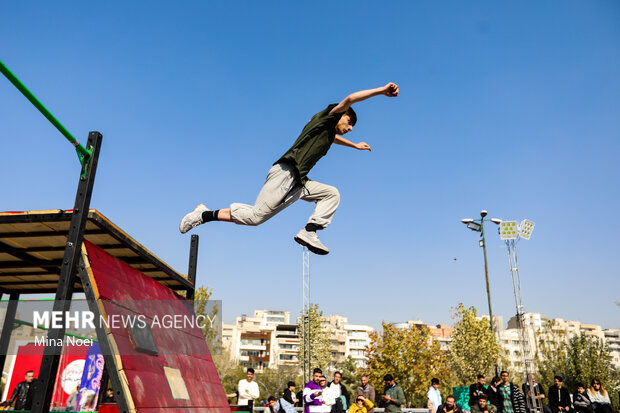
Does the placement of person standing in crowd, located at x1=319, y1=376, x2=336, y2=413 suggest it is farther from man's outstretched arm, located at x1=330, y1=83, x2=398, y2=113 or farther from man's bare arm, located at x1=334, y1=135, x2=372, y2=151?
man's outstretched arm, located at x1=330, y1=83, x2=398, y2=113

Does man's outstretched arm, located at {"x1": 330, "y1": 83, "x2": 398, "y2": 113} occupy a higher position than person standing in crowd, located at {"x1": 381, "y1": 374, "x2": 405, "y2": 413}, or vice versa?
man's outstretched arm, located at {"x1": 330, "y1": 83, "x2": 398, "y2": 113}

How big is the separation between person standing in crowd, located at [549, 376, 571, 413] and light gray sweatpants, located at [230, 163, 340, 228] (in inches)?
415

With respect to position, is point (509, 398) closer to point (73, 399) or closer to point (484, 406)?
point (484, 406)

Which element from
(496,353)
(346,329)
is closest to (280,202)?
(496,353)

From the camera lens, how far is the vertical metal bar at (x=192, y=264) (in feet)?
26.9

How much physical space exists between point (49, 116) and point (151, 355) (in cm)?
265

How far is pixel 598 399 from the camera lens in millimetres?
11812

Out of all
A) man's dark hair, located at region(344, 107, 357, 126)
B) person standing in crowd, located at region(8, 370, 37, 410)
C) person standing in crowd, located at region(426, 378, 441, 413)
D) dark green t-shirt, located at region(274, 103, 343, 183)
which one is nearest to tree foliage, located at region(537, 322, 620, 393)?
person standing in crowd, located at region(426, 378, 441, 413)

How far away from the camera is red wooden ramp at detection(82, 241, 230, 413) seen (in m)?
4.22

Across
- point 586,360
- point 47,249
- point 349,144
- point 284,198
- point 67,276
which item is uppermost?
point 349,144

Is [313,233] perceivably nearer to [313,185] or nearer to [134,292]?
[313,185]

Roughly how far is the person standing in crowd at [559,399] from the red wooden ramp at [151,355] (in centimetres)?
970

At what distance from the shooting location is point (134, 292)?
5.59m

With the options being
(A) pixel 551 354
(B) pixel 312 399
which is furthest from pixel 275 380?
(B) pixel 312 399
